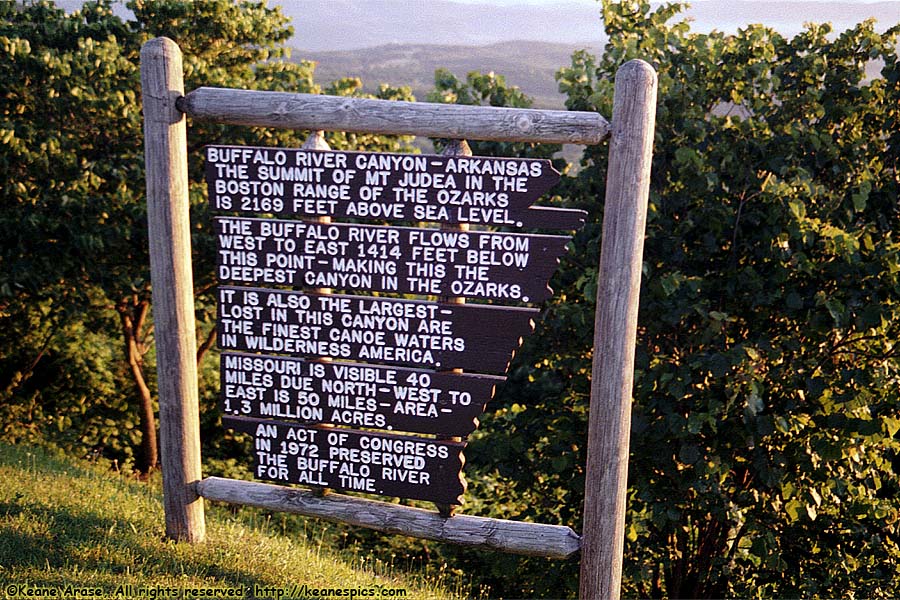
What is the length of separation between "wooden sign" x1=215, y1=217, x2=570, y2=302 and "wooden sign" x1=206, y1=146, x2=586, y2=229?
108mm

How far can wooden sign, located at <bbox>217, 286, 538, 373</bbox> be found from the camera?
208 inches

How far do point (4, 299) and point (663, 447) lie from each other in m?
10.4

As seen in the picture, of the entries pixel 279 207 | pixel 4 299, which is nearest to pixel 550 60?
pixel 4 299

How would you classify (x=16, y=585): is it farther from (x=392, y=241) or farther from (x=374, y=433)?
(x=392, y=241)

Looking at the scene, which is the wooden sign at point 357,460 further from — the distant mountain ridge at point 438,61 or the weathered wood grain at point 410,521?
the distant mountain ridge at point 438,61

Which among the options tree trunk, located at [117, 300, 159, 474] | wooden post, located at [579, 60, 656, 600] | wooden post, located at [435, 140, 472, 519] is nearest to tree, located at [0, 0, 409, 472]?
tree trunk, located at [117, 300, 159, 474]

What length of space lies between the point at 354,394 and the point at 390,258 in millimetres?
975

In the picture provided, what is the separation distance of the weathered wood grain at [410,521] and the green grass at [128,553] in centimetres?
43

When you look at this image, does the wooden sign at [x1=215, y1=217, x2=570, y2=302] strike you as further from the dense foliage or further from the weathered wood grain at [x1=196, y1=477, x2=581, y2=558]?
the dense foliage

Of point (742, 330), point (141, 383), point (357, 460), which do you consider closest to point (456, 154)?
point (357, 460)

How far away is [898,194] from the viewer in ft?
25.0

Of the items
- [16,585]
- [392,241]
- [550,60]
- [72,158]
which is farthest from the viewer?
[550,60]

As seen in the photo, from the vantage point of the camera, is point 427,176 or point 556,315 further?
point 556,315

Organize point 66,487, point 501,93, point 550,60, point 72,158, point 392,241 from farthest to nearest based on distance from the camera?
point 550,60, point 72,158, point 501,93, point 66,487, point 392,241
